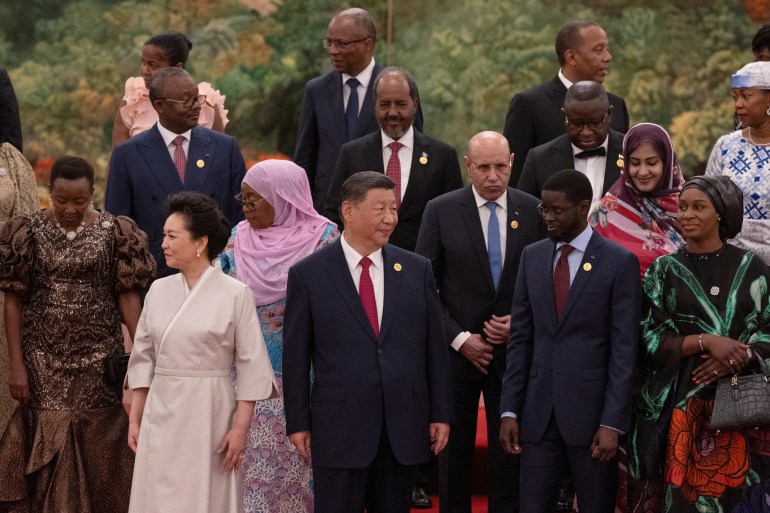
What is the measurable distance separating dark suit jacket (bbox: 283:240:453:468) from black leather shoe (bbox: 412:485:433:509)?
155 centimetres

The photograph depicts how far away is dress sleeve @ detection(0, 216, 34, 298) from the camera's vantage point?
19.2 ft

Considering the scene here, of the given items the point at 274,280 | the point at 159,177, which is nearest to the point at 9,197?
the point at 159,177

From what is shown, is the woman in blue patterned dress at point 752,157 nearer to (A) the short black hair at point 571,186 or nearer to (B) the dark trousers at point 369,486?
(A) the short black hair at point 571,186

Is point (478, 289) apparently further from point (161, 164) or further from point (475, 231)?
point (161, 164)

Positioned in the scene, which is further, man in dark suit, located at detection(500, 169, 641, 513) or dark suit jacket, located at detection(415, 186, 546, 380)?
dark suit jacket, located at detection(415, 186, 546, 380)

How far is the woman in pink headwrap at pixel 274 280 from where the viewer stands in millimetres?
6141

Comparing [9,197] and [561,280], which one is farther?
[9,197]

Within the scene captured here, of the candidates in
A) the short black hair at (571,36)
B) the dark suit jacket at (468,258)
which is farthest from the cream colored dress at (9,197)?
the short black hair at (571,36)

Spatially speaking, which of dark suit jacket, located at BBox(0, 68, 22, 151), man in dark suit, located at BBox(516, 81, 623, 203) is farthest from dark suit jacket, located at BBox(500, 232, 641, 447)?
dark suit jacket, located at BBox(0, 68, 22, 151)

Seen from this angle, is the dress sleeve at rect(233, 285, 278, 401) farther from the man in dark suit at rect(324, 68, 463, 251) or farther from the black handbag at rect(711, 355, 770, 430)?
the black handbag at rect(711, 355, 770, 430)

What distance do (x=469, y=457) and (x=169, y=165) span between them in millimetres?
2147

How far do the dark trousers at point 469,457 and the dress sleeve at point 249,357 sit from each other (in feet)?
4.02

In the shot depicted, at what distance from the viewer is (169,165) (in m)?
6.86

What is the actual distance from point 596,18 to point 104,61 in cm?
357
